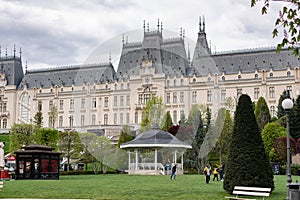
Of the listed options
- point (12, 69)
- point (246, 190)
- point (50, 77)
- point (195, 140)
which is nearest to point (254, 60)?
point (195, 140)

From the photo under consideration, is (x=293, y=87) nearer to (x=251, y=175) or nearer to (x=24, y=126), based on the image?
(x=24, y=126)

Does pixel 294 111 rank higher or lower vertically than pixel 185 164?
higher

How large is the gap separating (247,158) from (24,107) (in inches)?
2983

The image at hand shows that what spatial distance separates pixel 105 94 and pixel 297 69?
2803 centimetres

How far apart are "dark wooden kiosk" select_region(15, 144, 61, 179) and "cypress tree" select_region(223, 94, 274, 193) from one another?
604 inches

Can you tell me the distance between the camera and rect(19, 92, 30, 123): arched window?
86.1 metres

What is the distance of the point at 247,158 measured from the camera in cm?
1548

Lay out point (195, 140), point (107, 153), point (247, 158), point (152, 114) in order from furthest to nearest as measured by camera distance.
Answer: point (152, 114), point (195, 140), point (107, 153), point (247, 158)

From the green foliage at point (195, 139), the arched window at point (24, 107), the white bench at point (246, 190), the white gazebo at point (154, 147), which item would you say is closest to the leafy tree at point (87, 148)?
the white gazebo at point (154, 147)

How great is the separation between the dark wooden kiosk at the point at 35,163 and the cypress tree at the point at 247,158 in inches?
604

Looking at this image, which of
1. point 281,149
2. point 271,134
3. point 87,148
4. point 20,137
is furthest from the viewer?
point 20,137

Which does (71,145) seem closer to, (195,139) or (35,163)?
(195,139)

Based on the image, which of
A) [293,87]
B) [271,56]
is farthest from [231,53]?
[293,87]

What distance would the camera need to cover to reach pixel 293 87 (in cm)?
6781
